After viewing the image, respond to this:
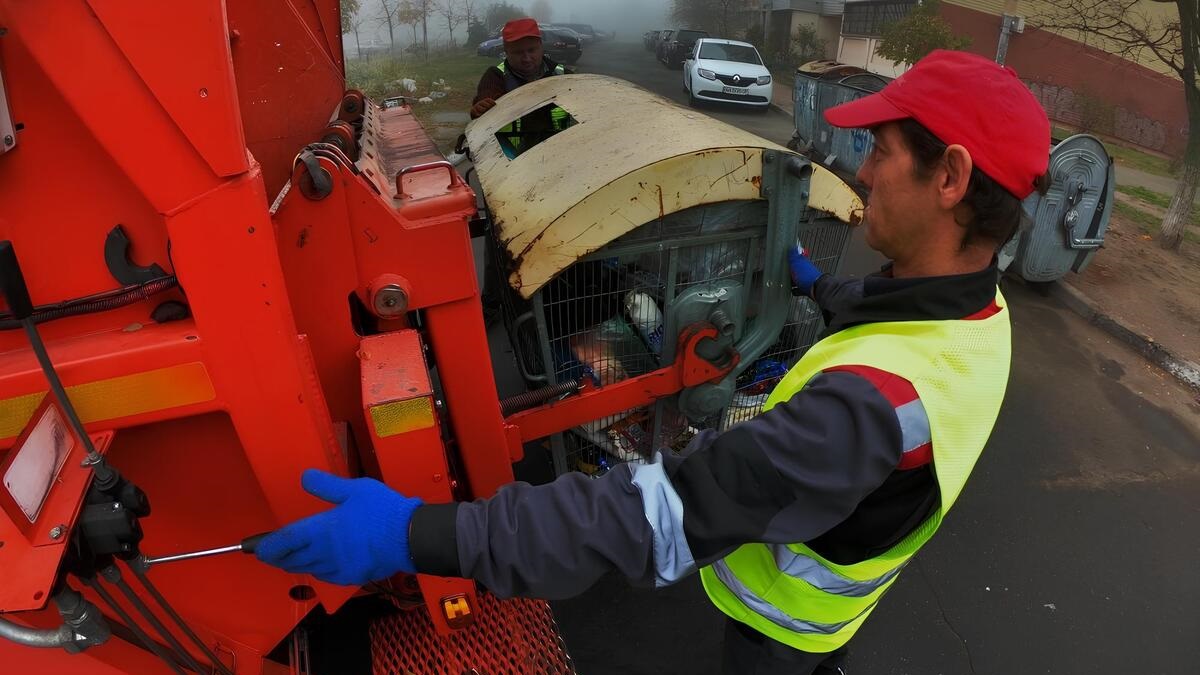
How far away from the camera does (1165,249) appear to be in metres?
7.29

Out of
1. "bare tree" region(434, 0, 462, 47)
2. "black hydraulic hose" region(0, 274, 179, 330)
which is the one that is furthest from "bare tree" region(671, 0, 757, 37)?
"black hydraulic hose" region(0, 274, 179, 330)

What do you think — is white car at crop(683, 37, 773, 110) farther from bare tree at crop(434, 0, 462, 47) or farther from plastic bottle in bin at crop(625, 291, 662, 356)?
bare tree at crop(434, 0, 462, 47)

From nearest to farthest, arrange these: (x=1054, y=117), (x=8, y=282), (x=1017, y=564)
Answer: (x=8, y=282)
(x=1017, y=564)
(x=1054, y=117)

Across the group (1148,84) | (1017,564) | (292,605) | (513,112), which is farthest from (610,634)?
(1148,84)

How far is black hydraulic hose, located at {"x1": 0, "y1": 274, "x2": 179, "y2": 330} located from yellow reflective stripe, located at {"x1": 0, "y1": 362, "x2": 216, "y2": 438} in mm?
148

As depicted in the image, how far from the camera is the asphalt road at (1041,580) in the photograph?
2.82 metres

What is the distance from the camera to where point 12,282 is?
3.02 ft

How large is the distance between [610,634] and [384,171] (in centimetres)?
215

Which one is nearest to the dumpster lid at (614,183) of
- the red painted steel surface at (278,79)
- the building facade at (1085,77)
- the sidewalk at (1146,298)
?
the red painted steel surface at (278,79)

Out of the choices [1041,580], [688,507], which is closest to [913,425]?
[688,507]

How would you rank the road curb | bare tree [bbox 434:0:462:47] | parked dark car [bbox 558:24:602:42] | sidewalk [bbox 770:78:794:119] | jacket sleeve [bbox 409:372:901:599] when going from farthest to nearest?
parked dark car [bbox 558:24:602:42]
bare tree [bbox 434:0:462:47]
sidewalk [bbox 770:78:794:119]
the road curb
jacket sleeve [bbox 409:372:901:599]

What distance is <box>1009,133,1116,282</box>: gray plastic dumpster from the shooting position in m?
5.50

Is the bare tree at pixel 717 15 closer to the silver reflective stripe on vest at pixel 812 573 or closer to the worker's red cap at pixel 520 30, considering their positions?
the worker's red cap at pixel 520 30

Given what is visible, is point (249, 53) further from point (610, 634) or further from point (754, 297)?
point (610, 634)
